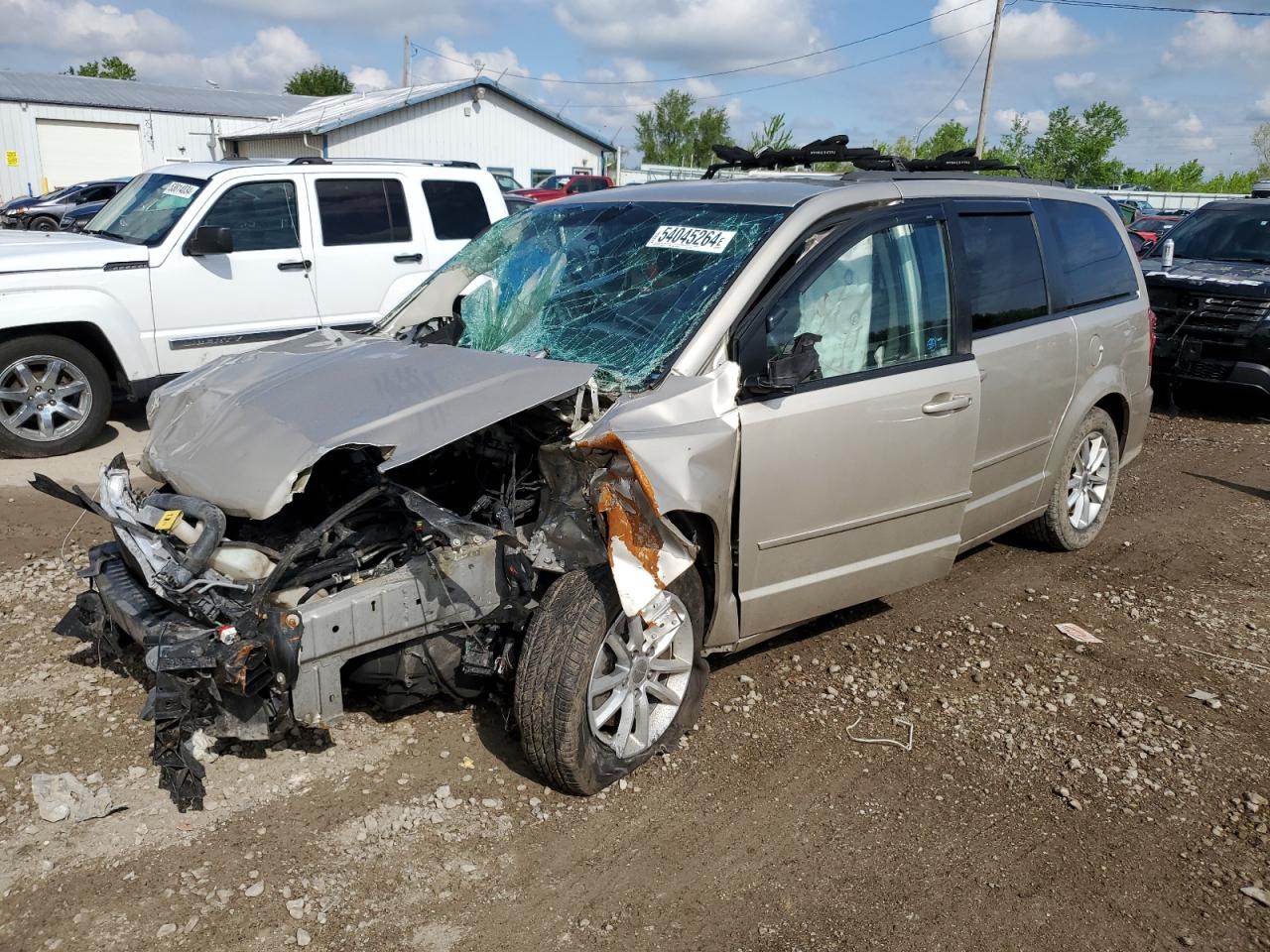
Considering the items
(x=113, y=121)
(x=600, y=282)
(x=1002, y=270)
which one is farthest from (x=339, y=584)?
(x=113, y=121)

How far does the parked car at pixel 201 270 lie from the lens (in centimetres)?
690

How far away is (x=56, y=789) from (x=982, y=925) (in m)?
2.92

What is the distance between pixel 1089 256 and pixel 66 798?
5.13m

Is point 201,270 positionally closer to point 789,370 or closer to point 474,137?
point 789,370

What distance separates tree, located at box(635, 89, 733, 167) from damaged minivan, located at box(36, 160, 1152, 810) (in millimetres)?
75526

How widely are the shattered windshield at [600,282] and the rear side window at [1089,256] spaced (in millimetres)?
2000

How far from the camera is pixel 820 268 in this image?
12.0 ft

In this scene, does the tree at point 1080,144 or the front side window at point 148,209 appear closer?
the front side window at point 148,209

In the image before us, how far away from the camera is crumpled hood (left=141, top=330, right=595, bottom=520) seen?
3098 millimetres

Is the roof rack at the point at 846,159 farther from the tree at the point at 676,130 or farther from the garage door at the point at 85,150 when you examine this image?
the tree at the point at 676,130

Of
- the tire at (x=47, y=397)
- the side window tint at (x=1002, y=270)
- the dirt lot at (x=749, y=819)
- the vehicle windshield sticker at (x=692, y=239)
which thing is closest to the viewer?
the dirt lot at (x=749, y=819)

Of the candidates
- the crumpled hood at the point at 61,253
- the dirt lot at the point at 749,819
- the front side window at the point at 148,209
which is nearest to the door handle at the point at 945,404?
the dirt lot at the point at 749,819

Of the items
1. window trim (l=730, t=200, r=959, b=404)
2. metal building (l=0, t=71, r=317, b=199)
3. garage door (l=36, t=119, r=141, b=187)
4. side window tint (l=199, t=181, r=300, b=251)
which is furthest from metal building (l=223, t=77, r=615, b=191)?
window trim (l=730, t=200, r=959, b=404)

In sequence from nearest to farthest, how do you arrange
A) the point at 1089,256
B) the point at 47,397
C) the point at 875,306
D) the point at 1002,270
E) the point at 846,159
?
1. the point at 875,306
2. the point at 1002,270
3. the point at 846,159
4. the point at 1089,256
5. the point at 47,397
